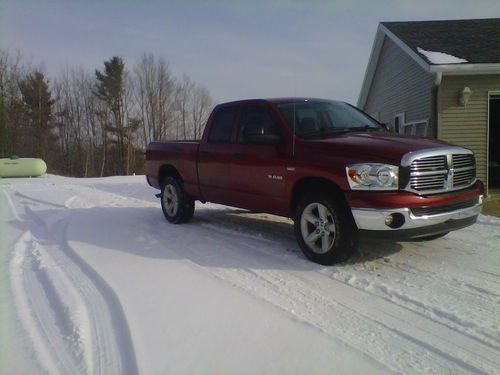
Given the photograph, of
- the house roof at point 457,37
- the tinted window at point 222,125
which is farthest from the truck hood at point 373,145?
the house roof at point 457,37

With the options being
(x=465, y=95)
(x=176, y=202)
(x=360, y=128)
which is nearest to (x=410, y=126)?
(x=465, y=95)

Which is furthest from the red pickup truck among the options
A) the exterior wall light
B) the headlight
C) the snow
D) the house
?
the exterior wall light

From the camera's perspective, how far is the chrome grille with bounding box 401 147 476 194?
4082 mm

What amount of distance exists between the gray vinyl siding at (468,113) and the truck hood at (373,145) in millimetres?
6646

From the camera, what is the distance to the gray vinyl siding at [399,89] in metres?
11.4

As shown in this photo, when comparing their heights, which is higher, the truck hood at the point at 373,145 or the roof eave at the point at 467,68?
the roof eave at the point at 467,68

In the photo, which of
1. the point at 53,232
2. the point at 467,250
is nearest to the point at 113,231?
the point at 53,232

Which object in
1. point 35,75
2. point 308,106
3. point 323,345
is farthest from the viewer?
point 35,75

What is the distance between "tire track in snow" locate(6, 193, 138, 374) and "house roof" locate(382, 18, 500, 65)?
9.37m

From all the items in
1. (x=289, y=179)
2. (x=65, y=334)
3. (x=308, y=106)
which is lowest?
(x=65, y=334)

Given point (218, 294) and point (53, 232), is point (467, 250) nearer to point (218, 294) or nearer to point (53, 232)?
point (218, 294)

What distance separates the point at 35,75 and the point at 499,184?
37.4 m

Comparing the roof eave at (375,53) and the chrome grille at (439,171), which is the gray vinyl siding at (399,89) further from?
the chrome grille at (439,171)

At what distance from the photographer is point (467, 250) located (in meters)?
5.03
